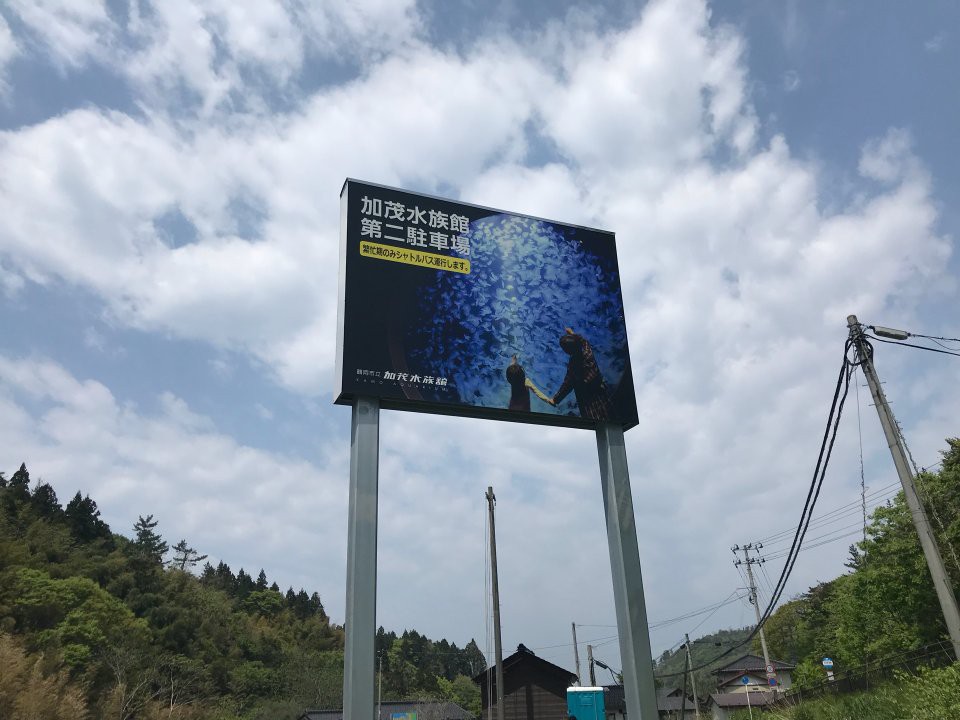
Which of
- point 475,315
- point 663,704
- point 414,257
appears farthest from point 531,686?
point 663,704

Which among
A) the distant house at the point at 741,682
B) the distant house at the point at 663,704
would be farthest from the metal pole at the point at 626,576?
the distant house at the point at 741,682

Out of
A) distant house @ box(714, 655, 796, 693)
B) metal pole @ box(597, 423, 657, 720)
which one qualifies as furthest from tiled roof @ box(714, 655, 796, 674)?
metal pole @ box(597, 423, 657, 720)

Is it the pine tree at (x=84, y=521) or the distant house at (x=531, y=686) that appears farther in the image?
the pine tree at (x=84, y=521)

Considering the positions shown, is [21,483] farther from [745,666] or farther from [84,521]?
[745,666]

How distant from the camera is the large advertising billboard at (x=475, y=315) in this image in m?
10.6

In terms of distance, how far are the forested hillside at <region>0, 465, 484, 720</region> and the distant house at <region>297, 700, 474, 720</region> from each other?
7.57 meters

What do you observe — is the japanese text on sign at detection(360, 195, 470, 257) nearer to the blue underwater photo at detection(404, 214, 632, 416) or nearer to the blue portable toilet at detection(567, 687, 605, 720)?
the blue underwater photo at detection(404, 214, 632, 416)

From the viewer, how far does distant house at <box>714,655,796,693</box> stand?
191 feet

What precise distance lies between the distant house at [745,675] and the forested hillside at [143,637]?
3002 centimetres

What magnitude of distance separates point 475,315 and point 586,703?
31.7ft

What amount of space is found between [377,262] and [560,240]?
12.0 feet

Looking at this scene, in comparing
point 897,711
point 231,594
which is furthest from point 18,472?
point 897,711

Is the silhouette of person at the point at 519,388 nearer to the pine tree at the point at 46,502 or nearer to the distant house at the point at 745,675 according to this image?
the distant house at the point at 745,675

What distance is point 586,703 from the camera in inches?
611
